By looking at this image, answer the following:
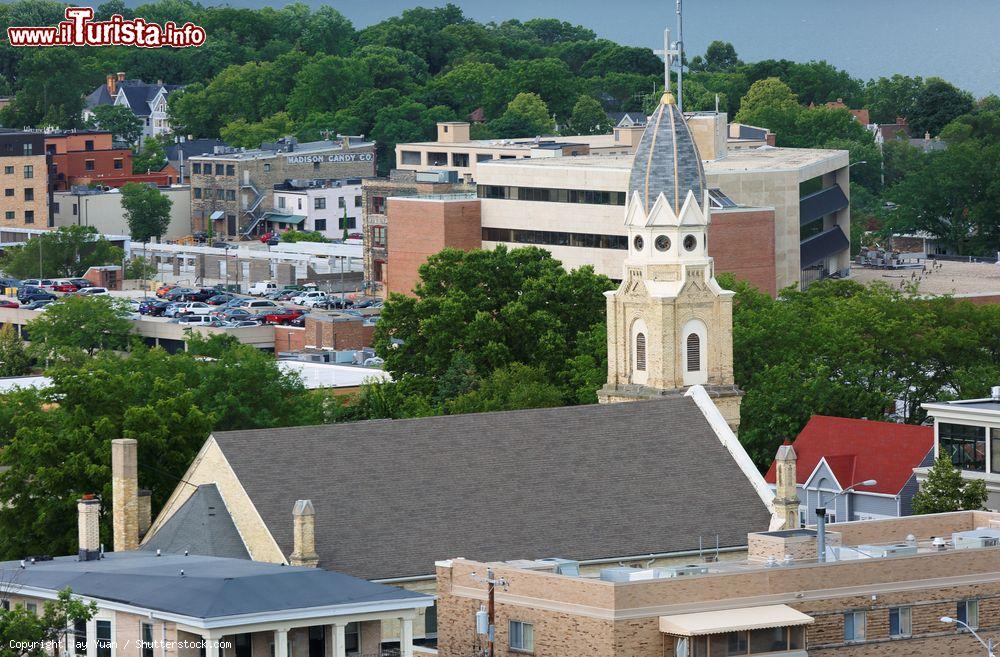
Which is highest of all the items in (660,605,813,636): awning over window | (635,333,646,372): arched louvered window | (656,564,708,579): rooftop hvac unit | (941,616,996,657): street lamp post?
(635,333,646,372): arched louvered window

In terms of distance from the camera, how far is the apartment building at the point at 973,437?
93.6 m

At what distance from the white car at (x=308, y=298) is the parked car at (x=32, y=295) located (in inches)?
619

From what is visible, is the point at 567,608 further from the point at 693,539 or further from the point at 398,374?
the point at 398,374

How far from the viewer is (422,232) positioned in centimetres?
16738

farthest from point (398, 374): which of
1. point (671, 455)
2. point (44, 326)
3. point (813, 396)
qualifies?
point (44, 326)

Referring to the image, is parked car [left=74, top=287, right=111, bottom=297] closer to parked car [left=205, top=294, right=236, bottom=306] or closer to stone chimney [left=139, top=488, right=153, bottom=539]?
parked car [left=205, top=294, right=236, bottom=306]

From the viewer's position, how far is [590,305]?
120188 millimetres

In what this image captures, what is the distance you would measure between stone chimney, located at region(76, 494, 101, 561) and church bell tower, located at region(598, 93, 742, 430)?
73.3 ft

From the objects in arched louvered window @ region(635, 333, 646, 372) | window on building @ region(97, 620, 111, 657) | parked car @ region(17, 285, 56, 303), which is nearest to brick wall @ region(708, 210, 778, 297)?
parked car @ region(17, 285, 56, 303)

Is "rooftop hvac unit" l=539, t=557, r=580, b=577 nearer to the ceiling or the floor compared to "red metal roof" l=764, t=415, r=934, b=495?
nearer to the ceiling

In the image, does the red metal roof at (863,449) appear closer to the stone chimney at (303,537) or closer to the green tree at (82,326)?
the stone chimney at (303,537)

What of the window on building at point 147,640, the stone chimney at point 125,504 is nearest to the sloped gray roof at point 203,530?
the stone chimney at point 125,504

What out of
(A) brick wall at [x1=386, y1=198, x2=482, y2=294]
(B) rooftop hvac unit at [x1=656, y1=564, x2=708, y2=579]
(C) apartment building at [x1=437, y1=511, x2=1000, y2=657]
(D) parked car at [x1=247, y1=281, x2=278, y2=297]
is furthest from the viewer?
(D) parked car at [x1=247, y1=281, x2=278, y2=297]

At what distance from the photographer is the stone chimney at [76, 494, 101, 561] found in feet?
247
